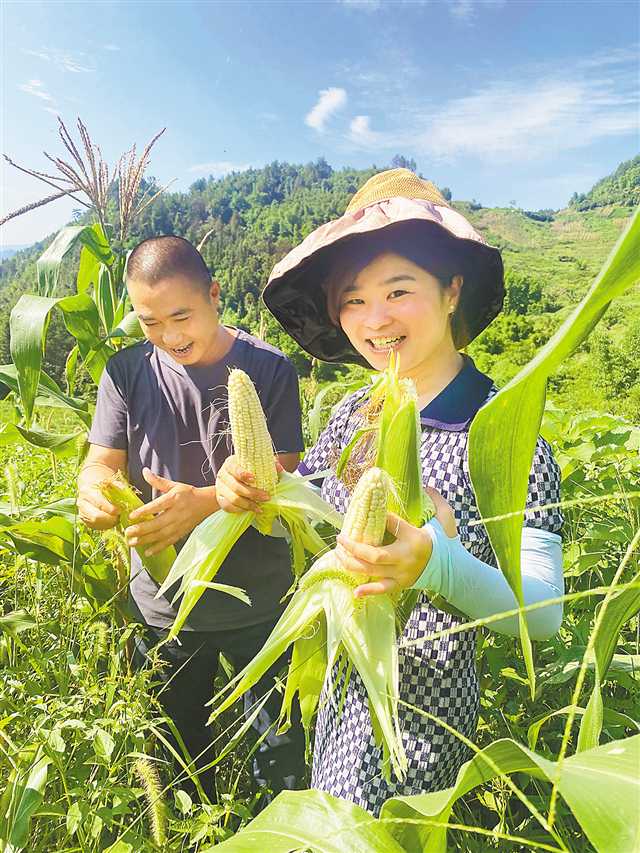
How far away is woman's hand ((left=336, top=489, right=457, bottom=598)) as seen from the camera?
69 centimetres

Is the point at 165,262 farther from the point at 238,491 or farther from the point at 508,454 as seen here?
the point at 508,454

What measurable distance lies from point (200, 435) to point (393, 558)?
979 millimetres

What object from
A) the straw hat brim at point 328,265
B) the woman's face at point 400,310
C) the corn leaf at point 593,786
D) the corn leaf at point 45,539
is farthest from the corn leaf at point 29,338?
the corn leaf at point 593,786

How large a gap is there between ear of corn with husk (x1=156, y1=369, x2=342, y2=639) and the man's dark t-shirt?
50 centimetres

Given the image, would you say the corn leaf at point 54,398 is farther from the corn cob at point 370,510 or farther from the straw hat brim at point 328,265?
the corn cob at point 370,510

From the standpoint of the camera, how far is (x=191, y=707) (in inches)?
66.4

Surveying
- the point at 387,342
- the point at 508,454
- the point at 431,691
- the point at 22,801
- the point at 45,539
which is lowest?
the point at 22,801

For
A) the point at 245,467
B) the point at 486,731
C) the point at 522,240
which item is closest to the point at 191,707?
the point at 486,731

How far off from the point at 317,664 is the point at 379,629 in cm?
20

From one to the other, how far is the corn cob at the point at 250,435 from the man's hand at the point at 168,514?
0.90 ft

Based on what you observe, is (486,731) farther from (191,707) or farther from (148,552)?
(148,552)

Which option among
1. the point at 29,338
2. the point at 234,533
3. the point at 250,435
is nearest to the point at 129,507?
the point at 234,533

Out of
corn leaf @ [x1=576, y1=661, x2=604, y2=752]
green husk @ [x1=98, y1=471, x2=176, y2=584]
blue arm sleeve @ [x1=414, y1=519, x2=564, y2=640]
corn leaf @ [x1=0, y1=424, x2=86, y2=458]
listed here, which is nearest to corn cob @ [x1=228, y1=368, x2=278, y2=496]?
blue arm sleeve @ [x1=414, y1=519, x2=564, y2=640]

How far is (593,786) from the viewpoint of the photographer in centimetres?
42
